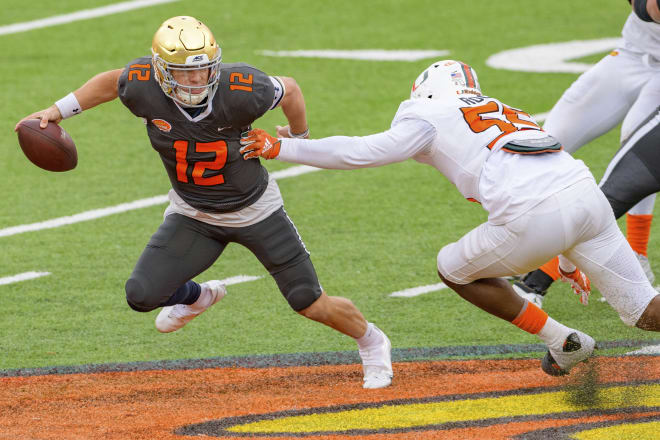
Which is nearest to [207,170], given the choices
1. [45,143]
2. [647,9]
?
[45,143]

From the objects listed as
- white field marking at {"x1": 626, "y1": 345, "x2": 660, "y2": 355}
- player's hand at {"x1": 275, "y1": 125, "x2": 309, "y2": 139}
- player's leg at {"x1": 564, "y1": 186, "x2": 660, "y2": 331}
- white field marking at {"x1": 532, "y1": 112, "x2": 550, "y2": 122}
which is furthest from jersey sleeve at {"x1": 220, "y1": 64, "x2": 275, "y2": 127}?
white field marking at {"x1": 532, "y1": 112, "x2": 550, "y2": 122}

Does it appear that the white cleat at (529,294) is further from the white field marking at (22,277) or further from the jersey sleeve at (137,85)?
the white field marking at (22,277)

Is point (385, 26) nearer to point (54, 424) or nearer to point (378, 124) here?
point (378, 124)

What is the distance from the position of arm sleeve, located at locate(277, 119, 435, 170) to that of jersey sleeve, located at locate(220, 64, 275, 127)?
23cm

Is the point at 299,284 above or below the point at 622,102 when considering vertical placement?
below

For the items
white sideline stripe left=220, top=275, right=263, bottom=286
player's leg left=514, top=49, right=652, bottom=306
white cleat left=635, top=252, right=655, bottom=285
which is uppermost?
player's leg left=514, top=49, right=652, bottom=306

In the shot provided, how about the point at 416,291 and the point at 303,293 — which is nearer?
the point at 303,293

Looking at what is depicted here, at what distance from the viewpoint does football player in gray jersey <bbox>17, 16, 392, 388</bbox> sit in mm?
4969

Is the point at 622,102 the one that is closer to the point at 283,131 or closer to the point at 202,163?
the point at 283,131

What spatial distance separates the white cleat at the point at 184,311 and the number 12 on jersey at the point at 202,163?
772 mm

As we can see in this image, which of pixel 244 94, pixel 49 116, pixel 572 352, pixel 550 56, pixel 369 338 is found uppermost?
pixel 244 94

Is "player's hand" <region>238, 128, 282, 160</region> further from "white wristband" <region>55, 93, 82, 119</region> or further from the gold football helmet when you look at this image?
"white wristband" <region>55, 93, 82, 119</region>

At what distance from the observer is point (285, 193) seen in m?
8.41

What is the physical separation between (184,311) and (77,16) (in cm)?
786
